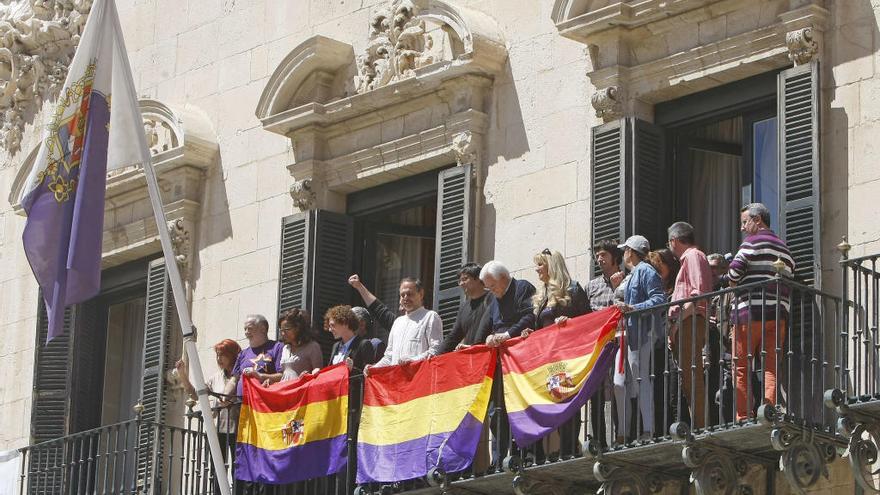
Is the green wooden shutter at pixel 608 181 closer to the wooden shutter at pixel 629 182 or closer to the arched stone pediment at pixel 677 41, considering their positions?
the wooden shutter at pixel 629 182

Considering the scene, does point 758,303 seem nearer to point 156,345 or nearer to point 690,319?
point 690,319

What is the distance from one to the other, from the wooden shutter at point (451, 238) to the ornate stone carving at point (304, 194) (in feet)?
4.92

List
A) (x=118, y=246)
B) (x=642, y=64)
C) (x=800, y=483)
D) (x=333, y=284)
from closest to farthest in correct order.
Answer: (x=800, y=483) → (x=642, y=64) → (x=333, y=284) → (x=118, y=246)

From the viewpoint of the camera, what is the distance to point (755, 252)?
51.7ft

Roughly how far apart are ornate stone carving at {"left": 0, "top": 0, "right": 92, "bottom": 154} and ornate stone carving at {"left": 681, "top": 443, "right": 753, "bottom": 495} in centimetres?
966

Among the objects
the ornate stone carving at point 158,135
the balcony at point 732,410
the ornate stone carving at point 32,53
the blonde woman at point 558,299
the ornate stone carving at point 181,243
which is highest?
the ornate stone carving at point 32,53

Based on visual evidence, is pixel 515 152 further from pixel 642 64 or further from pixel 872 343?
pixel 872 343

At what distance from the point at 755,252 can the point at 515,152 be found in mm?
3364

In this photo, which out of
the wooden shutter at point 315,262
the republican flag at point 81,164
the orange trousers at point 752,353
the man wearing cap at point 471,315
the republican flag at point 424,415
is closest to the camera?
the orange trousers at point 752,353

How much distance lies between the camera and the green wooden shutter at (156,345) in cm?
2103

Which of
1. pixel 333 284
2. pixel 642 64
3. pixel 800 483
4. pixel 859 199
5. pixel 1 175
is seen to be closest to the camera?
pixel 800 483

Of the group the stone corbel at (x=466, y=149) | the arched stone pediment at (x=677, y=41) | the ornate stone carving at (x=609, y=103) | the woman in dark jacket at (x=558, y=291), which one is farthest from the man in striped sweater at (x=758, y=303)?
the stone corbel at (x=466, y=149)

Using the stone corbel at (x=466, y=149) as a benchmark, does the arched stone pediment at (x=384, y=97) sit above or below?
above

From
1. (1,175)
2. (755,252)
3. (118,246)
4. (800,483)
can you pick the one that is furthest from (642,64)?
(1,175)
